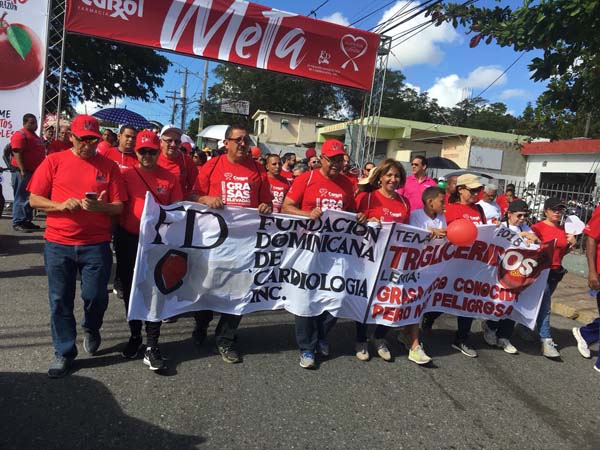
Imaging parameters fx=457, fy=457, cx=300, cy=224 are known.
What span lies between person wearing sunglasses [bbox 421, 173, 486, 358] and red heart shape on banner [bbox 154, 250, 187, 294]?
9.04 ft

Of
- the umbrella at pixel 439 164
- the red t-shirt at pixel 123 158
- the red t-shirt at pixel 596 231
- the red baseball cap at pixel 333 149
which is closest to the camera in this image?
the red baseball cap at pixel 333 149

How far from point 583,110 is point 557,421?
4605mm

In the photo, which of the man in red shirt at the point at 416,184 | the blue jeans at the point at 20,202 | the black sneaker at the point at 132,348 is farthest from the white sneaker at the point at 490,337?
the blue jeans at the point at 20,202

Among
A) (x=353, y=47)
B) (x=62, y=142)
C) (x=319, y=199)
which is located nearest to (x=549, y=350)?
(x=319, y=199)

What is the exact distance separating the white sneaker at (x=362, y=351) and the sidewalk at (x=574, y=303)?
13.3 ft

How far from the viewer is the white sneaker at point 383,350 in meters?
4.35

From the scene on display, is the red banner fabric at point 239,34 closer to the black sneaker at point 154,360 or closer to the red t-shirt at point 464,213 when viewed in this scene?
the red t-shirt at point 464,213

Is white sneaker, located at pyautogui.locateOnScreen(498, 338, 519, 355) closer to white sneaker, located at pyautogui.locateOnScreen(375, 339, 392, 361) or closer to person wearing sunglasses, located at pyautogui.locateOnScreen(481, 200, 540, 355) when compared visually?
person wearing sunglasses, located at pyautogui.locateOnScreen(481, 200, 540, 355)

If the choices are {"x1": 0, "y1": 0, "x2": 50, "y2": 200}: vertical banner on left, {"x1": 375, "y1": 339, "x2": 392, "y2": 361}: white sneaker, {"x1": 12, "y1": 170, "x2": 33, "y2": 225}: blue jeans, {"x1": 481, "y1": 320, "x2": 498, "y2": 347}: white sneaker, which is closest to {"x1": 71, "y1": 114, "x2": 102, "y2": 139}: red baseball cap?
{"x1": 375, "y1": 339, "x2": 392, "y2": 361}: white sneaker

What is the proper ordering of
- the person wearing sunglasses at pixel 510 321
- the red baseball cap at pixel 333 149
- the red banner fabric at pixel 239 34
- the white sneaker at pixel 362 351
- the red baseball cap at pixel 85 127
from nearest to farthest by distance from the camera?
the red baseball cap at pixel 85 127
the red baseball cap at pixel 333 149
the white sneaker at pixel 362 351
the person wearing sunglasses at pixel 510 321
the red banner fabric at pixel 239 34

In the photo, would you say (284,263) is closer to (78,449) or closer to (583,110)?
(78,449)

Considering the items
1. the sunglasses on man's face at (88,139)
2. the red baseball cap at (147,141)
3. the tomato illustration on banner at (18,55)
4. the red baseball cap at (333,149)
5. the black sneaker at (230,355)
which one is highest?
the tomato illustration on banner at (18,55)

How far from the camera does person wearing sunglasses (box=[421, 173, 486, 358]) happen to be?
478 cm

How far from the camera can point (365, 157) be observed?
12156 mm
